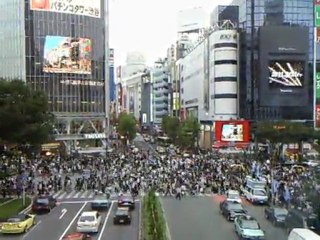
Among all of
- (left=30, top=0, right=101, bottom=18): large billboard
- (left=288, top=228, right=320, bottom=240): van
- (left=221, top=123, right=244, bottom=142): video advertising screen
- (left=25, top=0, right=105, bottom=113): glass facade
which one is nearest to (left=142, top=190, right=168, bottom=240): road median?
(left=288, top=228, right=320, bottom=240): van

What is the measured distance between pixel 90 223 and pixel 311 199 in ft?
32.5

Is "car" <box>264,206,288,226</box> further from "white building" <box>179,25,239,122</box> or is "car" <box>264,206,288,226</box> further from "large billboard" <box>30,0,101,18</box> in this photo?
"large billboard" <box>30,0,101,18</box>

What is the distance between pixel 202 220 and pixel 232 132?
155 feet

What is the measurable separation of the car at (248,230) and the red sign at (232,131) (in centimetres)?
5116

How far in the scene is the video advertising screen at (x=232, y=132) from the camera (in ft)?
254

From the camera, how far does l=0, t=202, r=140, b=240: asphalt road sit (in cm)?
2681

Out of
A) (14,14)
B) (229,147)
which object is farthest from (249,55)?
(14,14)

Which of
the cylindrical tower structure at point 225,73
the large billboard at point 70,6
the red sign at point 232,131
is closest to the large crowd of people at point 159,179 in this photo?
the red sign at point 232,131

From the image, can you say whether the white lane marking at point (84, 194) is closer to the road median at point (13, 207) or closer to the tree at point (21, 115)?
the road median at point (13, 207)

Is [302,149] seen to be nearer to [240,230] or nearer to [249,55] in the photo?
[249,55]

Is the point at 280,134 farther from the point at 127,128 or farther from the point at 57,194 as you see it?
the point at 127,128

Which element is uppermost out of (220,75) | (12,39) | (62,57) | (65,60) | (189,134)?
(12,39)

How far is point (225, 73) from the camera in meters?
86.2

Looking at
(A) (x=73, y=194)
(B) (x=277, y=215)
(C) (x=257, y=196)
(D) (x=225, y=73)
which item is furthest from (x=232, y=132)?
(B) (x=277, y=215)
